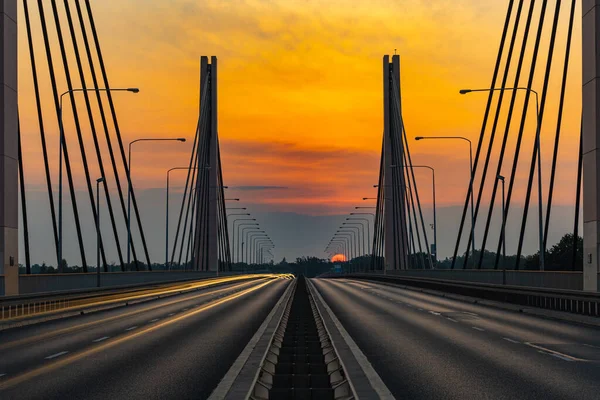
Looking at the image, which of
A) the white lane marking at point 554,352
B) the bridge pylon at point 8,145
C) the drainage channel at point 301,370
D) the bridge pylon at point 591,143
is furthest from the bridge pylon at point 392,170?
the white lane marking at point 554,352

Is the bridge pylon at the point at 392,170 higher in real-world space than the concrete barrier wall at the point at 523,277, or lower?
higher

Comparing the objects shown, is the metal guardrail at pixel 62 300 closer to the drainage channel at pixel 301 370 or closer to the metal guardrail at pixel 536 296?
the drainage channel at pixel 301 370

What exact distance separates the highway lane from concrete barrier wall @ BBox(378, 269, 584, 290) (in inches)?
167

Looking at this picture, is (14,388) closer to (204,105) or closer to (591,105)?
(591,105)

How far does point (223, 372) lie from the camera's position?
15.2 metres

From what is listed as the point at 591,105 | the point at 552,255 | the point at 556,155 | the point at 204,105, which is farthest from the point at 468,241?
the point at 552,255

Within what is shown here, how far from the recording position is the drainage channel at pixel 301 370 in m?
12.3

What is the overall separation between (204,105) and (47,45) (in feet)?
180

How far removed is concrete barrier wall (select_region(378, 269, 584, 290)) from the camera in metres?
35.4

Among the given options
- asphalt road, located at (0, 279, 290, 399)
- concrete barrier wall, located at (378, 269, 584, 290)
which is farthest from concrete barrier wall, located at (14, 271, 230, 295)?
concrete barrier wall, located at (378, 269, 584, 290)

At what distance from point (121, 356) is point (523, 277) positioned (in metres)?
26.7

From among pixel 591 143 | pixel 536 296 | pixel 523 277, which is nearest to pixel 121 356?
pixel 536 296

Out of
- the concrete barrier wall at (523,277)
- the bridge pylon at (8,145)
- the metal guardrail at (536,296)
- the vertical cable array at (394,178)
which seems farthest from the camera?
the vertical cable array at (394,178)

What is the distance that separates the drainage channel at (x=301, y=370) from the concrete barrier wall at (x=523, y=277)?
45.4 ft
